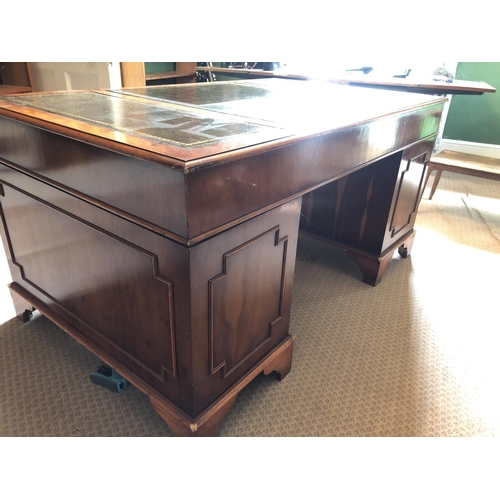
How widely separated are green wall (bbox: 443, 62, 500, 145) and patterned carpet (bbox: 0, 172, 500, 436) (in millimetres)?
2236

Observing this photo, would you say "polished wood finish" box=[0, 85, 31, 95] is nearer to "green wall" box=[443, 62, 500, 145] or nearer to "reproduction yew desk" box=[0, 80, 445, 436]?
"reproduction yew desk" box=[0, 80, 445, 436]

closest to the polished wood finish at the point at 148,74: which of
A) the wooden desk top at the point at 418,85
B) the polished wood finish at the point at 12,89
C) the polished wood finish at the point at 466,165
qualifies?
the polished wood finish at the point at 12,89

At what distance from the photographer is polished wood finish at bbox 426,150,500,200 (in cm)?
264

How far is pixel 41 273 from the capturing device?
50.1 inches

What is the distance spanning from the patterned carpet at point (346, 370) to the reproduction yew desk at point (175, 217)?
5.2 inches

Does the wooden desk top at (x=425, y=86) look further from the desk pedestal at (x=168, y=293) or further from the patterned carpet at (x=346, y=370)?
the desk pedestal at (x=168, y=293)

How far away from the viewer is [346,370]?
137 cm

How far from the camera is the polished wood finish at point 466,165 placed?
264 cm

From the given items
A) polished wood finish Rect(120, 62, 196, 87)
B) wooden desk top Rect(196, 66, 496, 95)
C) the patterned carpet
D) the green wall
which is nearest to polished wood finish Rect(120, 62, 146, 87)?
polished wood finish Rect(120, 62, 196, 87)

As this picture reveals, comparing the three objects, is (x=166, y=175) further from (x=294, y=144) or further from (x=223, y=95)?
(x=223, y=95)

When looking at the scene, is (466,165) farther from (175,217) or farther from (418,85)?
(175,217)

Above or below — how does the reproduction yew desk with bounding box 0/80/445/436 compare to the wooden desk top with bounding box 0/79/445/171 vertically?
below

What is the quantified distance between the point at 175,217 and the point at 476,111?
12.6 ft

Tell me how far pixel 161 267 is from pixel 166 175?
0.22 m
